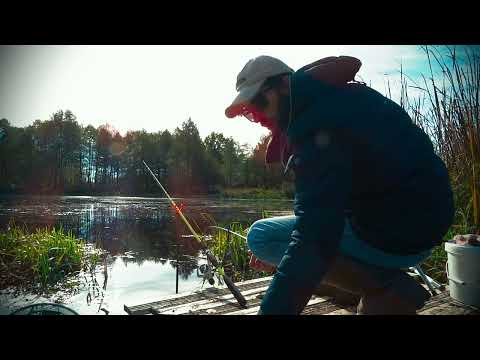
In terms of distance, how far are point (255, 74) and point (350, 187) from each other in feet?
1.72

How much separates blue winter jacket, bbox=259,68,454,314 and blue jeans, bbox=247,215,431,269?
3 cm

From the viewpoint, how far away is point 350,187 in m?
0.87

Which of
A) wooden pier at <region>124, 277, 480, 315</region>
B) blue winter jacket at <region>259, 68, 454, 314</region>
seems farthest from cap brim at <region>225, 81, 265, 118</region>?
wooden pier at <region>124, 277, 480, 315</region>

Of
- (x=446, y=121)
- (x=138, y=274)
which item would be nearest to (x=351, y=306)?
(x=446, y=121)

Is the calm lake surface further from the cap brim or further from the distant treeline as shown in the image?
the distant treeline

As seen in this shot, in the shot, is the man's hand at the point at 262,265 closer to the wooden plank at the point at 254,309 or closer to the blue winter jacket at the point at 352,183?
the wooden plank at the point at 254,309

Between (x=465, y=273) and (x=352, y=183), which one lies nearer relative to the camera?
(x=352, y=183)

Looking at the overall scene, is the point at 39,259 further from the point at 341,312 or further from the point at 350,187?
the point at 350,187

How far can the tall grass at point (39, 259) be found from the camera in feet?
13.6

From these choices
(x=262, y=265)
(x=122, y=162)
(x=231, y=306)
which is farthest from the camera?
(x=122, y=162)

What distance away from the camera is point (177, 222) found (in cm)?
1009

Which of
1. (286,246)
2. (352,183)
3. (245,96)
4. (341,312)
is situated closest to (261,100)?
(245,96)
